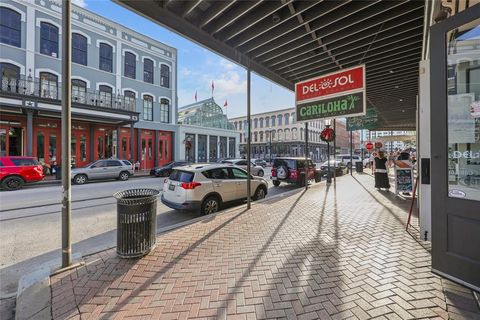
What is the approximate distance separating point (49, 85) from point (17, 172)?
9058 mm

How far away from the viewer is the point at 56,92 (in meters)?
18.3

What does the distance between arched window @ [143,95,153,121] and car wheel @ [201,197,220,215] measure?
20.0 metres

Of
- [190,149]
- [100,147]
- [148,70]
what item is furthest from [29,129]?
[190,149]

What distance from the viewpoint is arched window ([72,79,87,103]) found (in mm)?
19625

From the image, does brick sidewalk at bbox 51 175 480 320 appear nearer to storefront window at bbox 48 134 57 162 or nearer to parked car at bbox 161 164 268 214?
parked car at bbox 161 164 268 214

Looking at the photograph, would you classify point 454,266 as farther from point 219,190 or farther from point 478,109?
point 219,190

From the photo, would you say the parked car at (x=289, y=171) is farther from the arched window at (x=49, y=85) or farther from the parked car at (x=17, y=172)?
the arched window at (x=49, y=85)

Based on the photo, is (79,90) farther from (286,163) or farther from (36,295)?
(36,295)

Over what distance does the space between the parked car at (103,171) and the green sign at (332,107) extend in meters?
13.3

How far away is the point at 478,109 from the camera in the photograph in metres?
2.99

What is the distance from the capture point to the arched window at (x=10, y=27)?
16.3 m

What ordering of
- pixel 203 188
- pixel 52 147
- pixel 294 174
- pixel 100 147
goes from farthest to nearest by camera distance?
pixel 100 147 → pixel 52 147 → pixel 294 174 → pixel 203 188

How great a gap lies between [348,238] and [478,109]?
9.63 feet

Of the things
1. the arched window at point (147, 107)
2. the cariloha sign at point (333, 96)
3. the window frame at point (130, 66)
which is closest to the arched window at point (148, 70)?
the window frame at point (130, 66)
